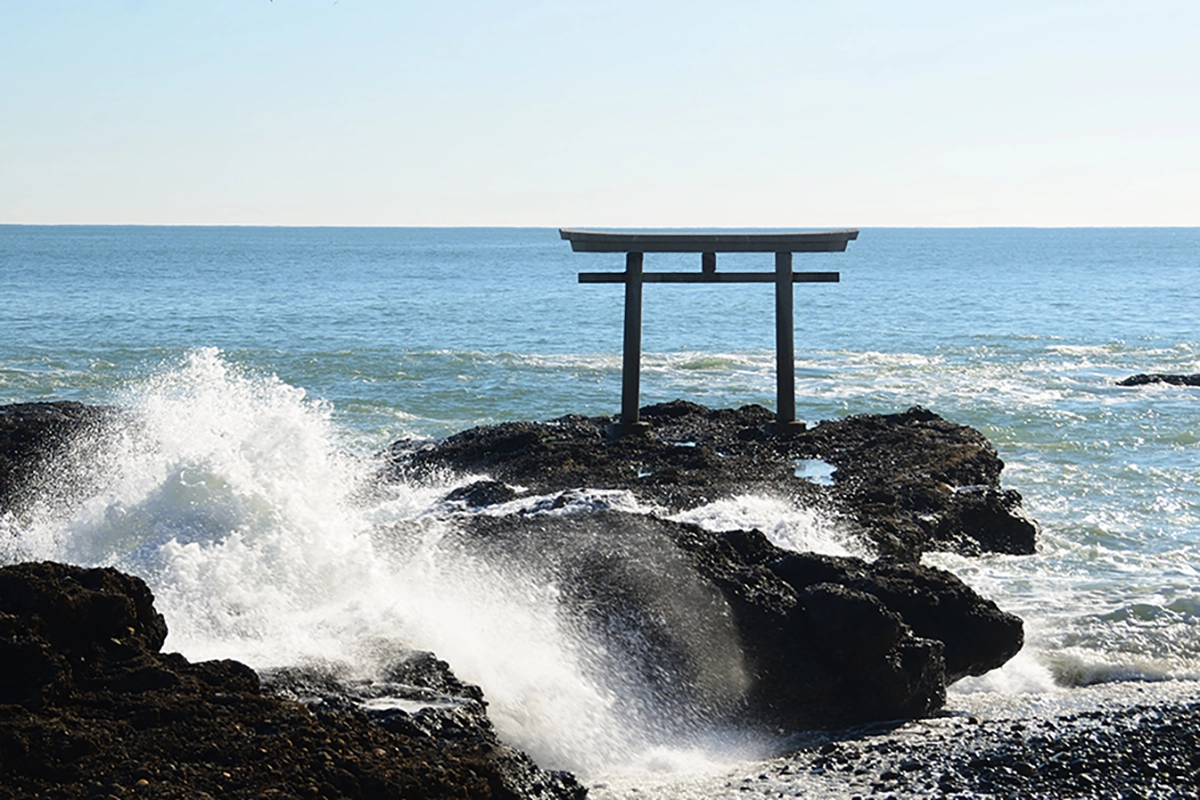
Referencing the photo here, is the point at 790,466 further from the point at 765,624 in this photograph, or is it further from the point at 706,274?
the point at 765,624

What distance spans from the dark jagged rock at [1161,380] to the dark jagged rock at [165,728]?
803 inches

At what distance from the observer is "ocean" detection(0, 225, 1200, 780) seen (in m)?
7.60

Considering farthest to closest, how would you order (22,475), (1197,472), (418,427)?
(418,427) < (1197,472) < (22,475)

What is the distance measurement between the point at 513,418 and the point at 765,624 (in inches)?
517

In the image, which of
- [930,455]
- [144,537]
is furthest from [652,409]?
[144,537]

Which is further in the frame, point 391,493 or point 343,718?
point 391,493

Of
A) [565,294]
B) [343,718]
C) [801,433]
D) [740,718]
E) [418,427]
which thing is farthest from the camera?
[565,294]

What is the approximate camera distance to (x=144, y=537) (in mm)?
9359

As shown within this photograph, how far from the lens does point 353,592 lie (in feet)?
26.9

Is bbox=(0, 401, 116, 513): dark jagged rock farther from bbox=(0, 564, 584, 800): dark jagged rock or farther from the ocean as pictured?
bbox=(0, 564, 584, 800): dark jagged rock

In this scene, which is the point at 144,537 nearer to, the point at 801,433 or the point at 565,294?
the point at 801,433

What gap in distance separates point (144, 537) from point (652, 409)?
8.14 m

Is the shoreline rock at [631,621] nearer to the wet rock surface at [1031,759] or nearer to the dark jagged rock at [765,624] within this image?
the dark jagged rock at [765,624]

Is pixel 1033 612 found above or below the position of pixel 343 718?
below
